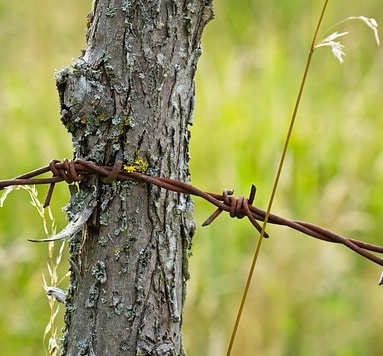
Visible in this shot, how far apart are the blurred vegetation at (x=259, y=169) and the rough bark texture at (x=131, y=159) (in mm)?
1366

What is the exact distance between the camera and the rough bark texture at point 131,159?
4.53 ft

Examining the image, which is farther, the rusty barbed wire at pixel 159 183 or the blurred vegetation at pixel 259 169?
the blurred vegetation at pixel 259 169

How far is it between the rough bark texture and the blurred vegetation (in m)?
1.37

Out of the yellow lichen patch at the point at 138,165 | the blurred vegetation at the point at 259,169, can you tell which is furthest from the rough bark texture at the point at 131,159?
the blurred vegetation at the point at 259,169

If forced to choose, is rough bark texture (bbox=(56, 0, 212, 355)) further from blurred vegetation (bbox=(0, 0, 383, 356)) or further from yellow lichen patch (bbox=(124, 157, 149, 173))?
blurred vegetation (bbox=(0, 0, 383, 356))

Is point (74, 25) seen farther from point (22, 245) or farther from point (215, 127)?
point (22, 245)

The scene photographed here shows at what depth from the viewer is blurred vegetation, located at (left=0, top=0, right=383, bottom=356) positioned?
3.02m

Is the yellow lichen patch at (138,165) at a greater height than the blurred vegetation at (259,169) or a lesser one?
lesser

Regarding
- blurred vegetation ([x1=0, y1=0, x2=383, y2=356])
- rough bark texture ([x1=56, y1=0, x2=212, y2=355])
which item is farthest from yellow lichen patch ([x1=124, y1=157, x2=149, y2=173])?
blurred vegetation ([x1=0, y1=0, x2=383, y2=356])

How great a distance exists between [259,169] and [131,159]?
7.70 feet

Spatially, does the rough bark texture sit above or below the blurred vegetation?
below

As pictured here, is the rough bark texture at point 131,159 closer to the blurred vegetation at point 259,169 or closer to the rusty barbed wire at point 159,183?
the rusty barbed wire at point 159,183

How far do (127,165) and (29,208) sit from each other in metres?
2.25

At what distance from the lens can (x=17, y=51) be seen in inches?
195
